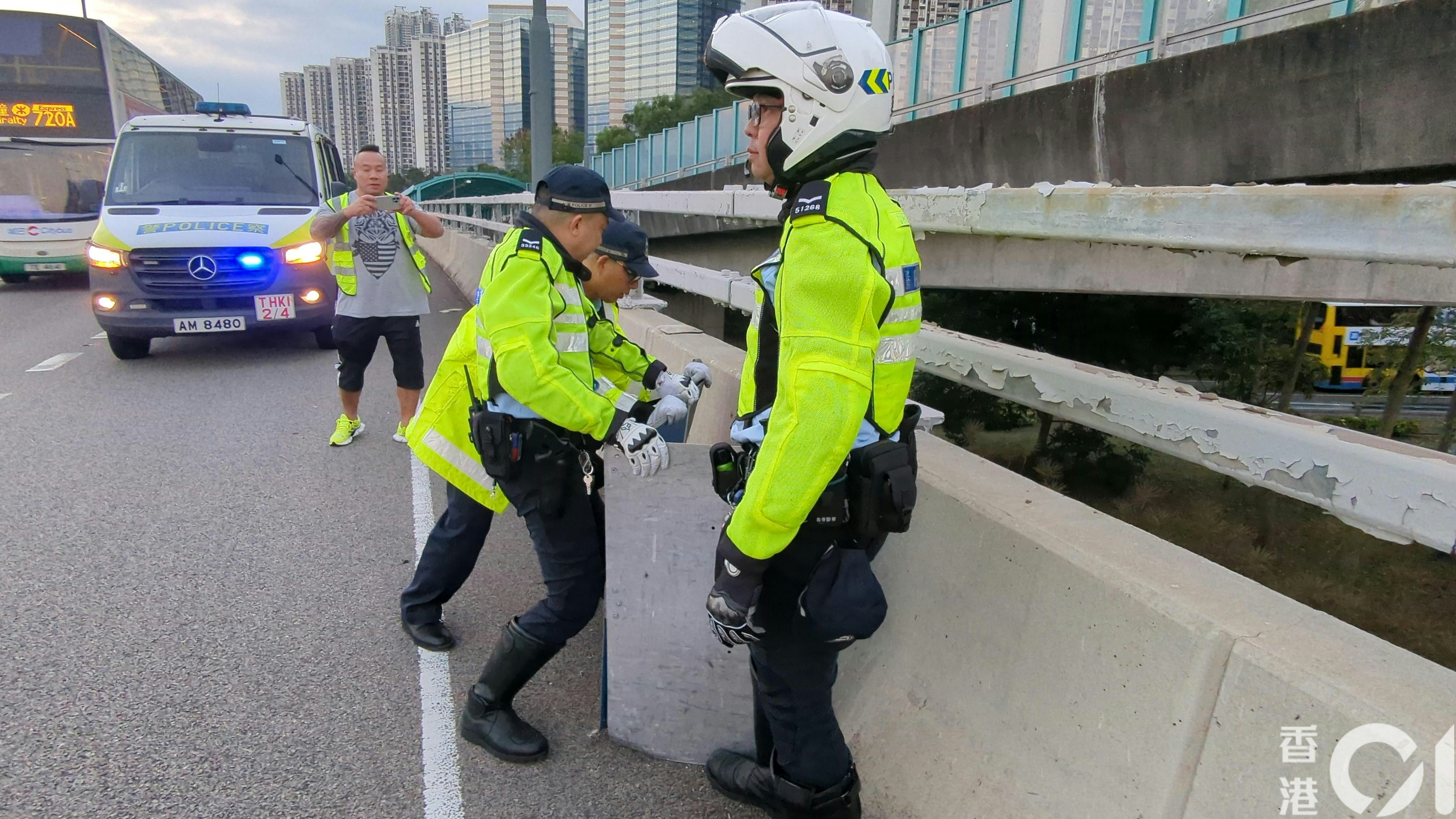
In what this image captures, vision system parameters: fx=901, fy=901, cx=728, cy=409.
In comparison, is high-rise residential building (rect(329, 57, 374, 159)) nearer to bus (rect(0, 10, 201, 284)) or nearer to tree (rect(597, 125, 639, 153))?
tree (rect(597, 125, 639, 153))

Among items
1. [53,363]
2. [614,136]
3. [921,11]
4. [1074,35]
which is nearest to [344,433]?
[53,363]

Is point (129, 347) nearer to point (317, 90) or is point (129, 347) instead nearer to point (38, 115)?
point (38, 115)

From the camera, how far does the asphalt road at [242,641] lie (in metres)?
2.81

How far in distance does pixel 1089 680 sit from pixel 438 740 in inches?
86.4

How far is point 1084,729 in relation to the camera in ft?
6.27

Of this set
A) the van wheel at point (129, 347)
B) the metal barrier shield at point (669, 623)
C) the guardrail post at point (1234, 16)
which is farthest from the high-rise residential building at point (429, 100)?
the metal barrier shield at point (669, 623)

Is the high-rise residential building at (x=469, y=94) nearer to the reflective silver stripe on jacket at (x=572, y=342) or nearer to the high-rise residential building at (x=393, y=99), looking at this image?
the high-rise residential building at (x=393, y=99)

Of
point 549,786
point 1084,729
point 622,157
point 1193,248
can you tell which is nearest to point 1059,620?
point 1084,729

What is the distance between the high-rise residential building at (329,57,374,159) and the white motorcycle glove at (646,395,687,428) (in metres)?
87.1

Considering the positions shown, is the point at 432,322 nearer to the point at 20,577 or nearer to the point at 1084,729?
the point at 20,577

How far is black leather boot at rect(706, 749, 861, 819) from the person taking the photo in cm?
245

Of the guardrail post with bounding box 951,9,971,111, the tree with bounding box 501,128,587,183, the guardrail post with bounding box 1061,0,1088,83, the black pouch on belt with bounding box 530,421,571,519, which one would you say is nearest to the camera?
the black pouch on belt with bounding box 530,421,571,519

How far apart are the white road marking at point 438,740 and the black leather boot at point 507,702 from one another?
0.09m

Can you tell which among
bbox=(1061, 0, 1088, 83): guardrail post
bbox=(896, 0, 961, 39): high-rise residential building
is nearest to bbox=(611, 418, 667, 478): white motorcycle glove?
bbox=(1061, 0, 1088, 83): guardrail post
